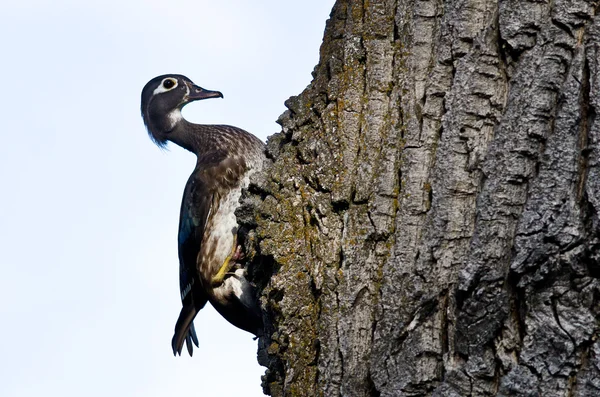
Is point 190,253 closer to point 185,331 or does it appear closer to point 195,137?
point 185,331

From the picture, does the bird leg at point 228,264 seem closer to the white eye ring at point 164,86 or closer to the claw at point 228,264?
the claw at point 228,264

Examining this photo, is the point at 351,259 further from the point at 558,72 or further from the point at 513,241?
the point at 558,72

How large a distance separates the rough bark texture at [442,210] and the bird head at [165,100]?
135 inches

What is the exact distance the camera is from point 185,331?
484cm

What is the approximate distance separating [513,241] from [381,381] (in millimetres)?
439

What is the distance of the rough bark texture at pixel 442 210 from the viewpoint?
69.0 inches

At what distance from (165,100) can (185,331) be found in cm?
195

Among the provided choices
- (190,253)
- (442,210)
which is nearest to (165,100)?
(190,253)

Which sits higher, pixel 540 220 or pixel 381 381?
pixel 540 220

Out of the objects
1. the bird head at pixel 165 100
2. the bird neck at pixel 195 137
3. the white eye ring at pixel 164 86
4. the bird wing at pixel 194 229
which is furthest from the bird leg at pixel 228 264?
the white eye ring at pixel 164 86

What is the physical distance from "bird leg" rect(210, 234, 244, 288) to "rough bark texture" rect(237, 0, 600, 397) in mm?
1968

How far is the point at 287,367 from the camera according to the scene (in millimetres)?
2369

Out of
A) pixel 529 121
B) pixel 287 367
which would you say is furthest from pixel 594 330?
pixel 287 367

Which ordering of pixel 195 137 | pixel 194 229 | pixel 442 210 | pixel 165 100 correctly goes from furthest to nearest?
pixel 165 100 → pixel 195 137 → pixel 194 229 → pixel 442 210
